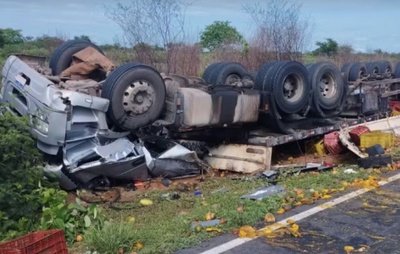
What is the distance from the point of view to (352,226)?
525cm

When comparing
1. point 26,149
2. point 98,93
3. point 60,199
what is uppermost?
point 98,93

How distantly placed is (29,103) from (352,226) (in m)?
4.80

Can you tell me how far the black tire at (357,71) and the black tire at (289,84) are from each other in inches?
178

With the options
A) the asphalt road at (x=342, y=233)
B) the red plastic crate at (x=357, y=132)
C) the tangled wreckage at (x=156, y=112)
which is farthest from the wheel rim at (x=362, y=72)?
the asphalt road at (x=342, y=233)

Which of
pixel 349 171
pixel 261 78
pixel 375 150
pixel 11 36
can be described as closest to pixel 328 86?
pixel 261 78

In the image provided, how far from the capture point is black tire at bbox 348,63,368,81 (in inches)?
537

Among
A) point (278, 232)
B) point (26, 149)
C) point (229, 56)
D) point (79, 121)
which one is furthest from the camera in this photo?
point (229, 56)

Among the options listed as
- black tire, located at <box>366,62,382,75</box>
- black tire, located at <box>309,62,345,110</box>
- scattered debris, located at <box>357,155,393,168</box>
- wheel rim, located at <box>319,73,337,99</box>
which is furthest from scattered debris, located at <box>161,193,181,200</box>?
black tire, located at <box>366,62,382,75</box>

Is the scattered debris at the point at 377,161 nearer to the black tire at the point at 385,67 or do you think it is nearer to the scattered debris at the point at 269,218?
the scattered debris at the point at 269,218

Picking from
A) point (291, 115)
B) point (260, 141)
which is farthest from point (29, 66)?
point (291, 115)

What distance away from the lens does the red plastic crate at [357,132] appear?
927 centimetres

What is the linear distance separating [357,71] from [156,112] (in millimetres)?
7359

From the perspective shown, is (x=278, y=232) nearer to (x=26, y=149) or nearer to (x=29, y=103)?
(x=26, y=149)

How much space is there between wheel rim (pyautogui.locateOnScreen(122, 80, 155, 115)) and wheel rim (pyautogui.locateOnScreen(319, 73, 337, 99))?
3779mm
